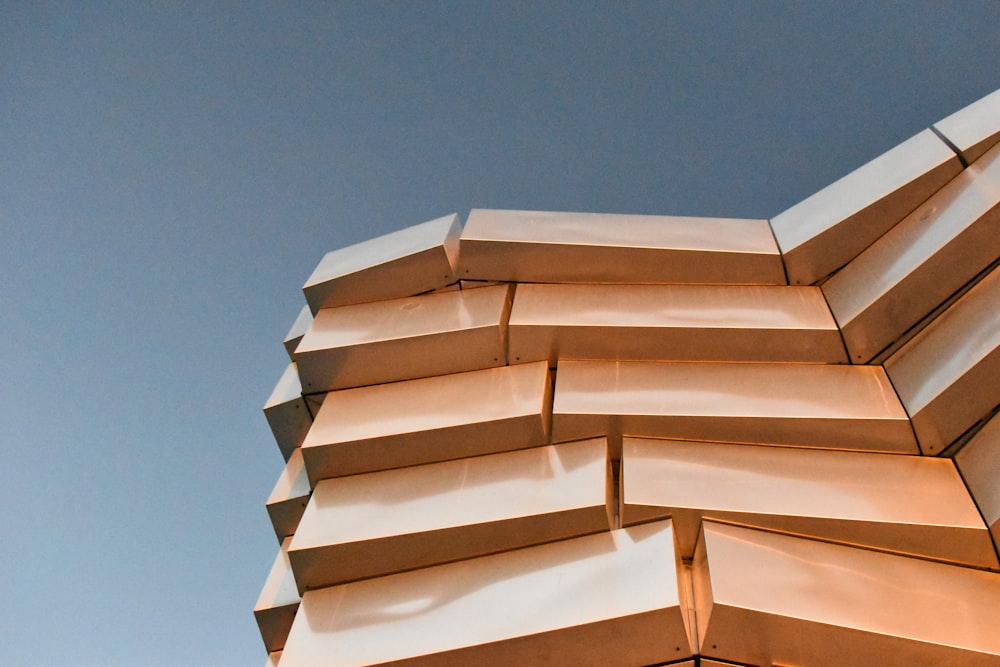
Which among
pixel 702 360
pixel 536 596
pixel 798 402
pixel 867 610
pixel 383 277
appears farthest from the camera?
pixel 383 277

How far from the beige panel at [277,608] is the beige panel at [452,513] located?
539mm

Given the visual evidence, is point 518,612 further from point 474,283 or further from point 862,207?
point 862,207

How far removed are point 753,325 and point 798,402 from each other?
49 centimetres

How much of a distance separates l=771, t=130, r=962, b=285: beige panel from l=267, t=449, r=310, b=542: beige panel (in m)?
3.05

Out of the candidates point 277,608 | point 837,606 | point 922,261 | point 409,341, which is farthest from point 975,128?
point 277,608

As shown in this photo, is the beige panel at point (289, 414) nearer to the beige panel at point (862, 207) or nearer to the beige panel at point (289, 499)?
the beige panel at point (289, 499)

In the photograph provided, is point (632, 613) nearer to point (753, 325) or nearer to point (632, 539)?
point (632, 539)

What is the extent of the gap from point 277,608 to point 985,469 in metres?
3.71

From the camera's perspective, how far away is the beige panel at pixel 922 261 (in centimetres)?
483

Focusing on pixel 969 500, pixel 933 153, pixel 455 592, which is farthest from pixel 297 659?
pixel 933 153

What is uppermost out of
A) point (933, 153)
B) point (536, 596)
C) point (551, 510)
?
point (933, 153)

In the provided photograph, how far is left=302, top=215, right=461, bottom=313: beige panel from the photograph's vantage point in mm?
5746

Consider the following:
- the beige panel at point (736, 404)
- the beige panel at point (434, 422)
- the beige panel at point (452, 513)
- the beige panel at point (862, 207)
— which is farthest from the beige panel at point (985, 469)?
the beige panel at point (434, 422)

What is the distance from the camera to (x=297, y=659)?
4660 mm
